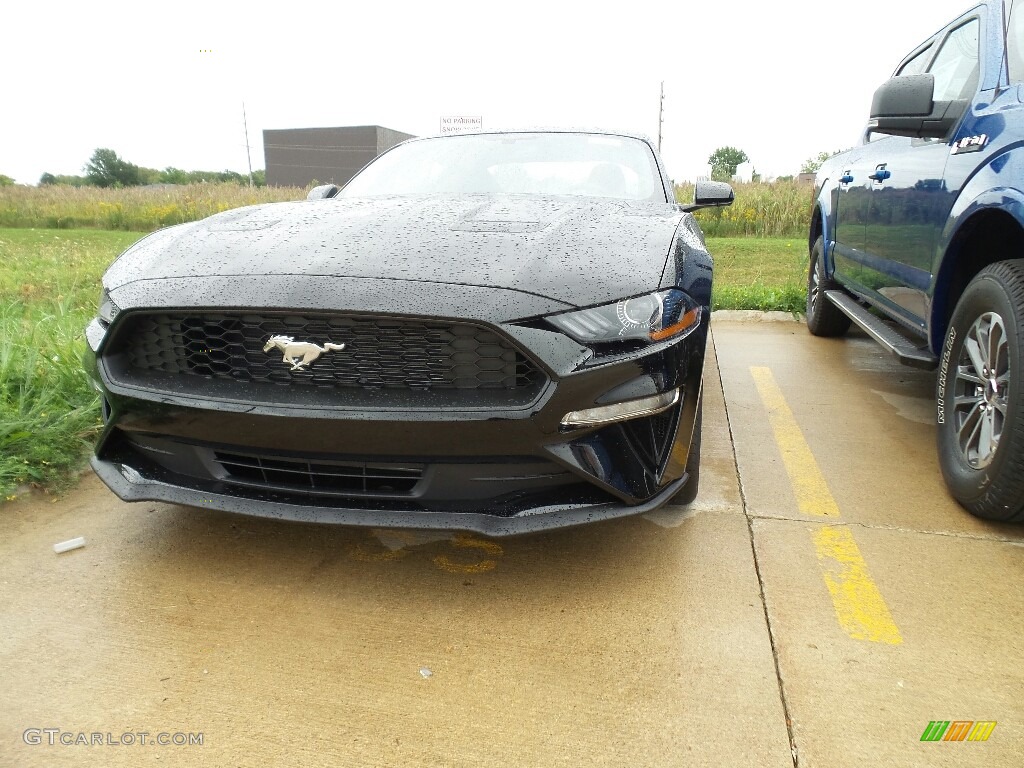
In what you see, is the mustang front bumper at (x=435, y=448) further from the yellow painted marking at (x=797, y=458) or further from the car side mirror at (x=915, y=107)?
the car side mirror at (x=915, y=107)

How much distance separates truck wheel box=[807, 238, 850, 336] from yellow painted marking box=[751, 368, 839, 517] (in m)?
1.30

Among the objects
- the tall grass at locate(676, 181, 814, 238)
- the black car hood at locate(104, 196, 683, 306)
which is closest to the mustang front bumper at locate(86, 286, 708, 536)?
the black car hood at locate(104, 196, 683, 306)

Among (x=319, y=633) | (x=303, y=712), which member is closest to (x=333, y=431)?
(x=319, y=633)

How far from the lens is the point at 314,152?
158ft

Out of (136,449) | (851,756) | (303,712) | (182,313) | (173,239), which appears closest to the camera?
(851,756)

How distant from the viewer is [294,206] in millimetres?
2756

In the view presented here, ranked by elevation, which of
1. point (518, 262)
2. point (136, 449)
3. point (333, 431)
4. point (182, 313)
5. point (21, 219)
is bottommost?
point (21, 219)

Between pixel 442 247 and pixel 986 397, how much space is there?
1.89 meters

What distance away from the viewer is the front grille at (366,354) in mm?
1835

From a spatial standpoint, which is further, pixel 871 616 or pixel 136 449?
pixel 136 449

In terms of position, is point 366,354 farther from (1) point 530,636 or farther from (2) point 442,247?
(1) point 530,636

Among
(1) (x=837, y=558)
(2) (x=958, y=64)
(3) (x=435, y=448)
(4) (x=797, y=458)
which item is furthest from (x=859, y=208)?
(3) (x=435, y=448)

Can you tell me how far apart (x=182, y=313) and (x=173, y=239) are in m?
0.49

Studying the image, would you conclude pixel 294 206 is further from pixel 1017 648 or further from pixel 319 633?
pixel 1017 648
